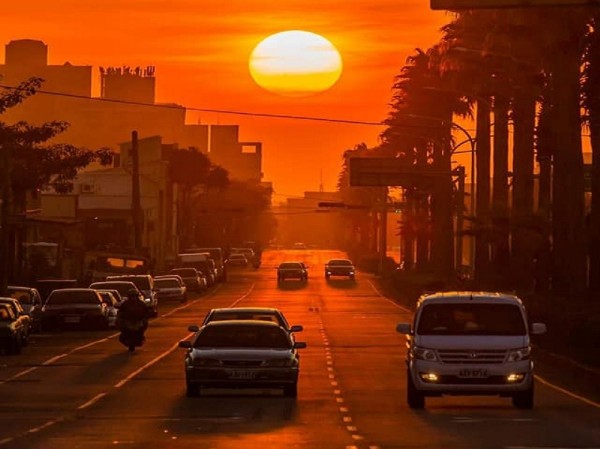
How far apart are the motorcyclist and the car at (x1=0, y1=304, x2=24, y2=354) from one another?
9.14 feet

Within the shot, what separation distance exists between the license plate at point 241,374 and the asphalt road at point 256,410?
→ 448 mm

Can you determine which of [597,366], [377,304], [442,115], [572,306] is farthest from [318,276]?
[597,366]

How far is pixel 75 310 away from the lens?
198 feet

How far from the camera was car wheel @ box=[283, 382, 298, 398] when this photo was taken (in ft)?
104

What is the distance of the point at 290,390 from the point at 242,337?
1.29 metres

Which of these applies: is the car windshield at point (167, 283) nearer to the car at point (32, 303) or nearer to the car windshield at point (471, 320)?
the car at point (32, 303)

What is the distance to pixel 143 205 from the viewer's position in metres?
156

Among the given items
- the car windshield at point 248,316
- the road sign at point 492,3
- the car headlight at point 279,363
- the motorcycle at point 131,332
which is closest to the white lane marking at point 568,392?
the car headlight at point 279,363

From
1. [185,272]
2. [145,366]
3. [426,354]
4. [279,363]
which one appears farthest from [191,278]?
[426,354]

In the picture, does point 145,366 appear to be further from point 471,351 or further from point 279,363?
point 471,351

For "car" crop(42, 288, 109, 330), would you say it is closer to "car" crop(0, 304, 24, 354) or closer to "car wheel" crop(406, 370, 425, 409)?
"car" crop(0, 304, 24, 354)

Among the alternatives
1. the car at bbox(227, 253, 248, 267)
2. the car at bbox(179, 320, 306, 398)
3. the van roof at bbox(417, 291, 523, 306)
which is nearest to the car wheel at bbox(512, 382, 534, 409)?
the van roof at bbox(417, 291, 523, 306)

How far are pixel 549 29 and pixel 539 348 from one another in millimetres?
12122

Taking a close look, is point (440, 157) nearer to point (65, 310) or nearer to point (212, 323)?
point (65, 310)
